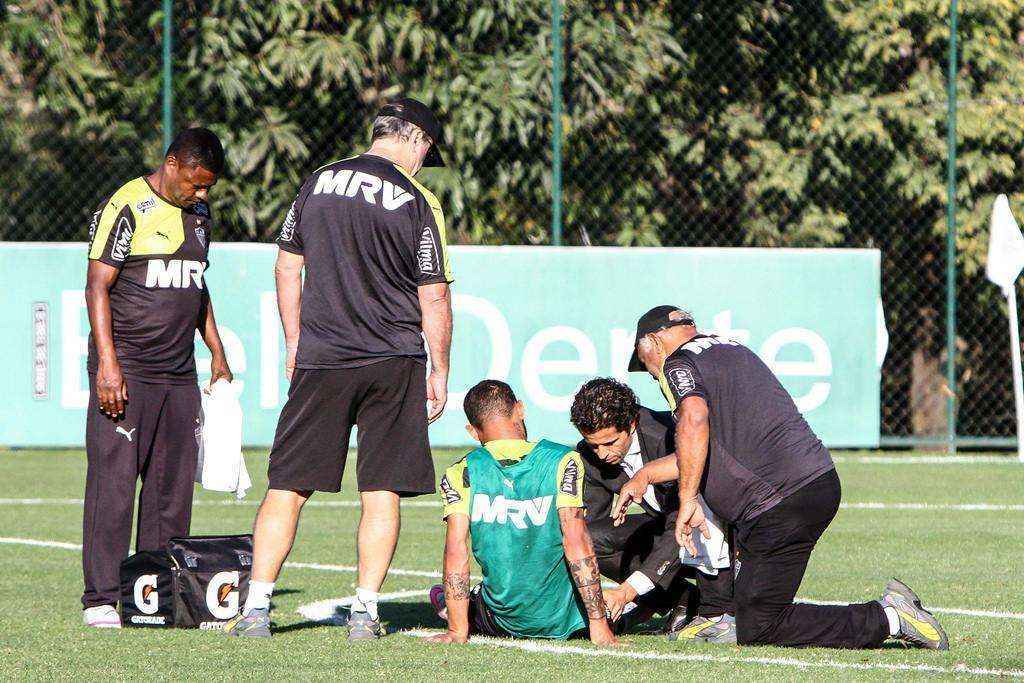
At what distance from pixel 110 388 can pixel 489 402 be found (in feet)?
5.25

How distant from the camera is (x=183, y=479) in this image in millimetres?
6969

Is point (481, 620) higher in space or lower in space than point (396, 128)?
lower

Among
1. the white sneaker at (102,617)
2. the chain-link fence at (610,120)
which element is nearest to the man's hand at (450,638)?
the white sneaker at (102,617)

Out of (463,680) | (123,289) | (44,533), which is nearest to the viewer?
(463,680)

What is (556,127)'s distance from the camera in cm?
1603

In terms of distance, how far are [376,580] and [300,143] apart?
11600 mm

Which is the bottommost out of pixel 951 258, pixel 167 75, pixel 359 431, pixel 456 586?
pixel 456 586

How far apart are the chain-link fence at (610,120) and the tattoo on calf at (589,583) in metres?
10.5

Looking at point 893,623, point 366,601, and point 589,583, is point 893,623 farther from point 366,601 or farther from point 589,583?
point 366,601

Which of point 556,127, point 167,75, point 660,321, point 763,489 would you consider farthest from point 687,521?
point 167,75

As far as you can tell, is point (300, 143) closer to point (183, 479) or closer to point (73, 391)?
point (73, 391)

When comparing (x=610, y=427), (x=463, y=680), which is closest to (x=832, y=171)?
(x=610, y=427)

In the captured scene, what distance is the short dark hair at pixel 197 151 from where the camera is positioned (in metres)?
6.67

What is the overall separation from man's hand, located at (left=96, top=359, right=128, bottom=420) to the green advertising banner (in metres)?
7.08
